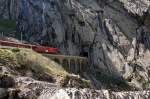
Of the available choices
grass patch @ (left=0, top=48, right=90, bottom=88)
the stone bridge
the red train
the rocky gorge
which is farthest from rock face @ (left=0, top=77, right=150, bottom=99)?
the rocky gorge

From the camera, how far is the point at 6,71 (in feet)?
191

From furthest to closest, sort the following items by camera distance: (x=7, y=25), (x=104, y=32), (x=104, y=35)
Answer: (x=7, y=25) < (x=104, y=32) < (x=104, y=35)

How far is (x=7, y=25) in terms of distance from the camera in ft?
452

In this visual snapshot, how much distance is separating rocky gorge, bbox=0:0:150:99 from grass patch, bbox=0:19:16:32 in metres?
22.8

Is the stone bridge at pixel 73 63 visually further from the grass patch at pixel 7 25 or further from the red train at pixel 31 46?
the grass patch at pixel 7 25

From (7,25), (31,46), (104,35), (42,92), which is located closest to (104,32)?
(104,35)

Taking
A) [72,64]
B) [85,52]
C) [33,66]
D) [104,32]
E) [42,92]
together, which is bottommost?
[72,64]

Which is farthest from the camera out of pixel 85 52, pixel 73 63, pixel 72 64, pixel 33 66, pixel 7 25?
pixel 7 25

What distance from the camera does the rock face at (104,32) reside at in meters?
99.3

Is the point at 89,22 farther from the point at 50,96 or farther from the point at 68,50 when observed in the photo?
the point at 50,96

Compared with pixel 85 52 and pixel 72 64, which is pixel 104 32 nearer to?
pixel 85 52

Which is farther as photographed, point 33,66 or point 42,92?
point 33,66

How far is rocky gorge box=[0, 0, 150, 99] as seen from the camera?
9788cm

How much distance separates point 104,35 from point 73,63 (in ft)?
40.7
